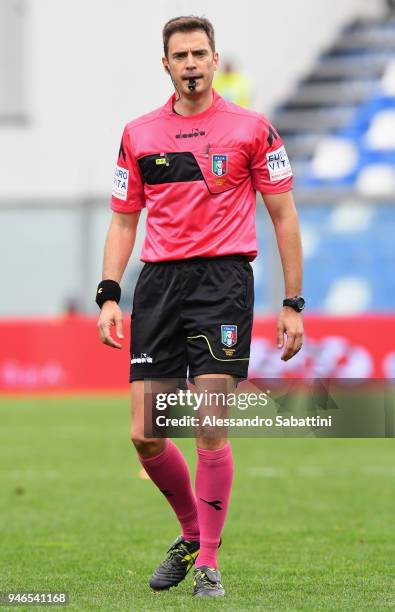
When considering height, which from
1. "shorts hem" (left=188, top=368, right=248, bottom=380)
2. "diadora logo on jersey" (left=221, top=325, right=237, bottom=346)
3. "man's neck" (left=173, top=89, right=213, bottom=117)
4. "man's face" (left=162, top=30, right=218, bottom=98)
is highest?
"man's face" (left=162, top=30, right=218, bottom=98)

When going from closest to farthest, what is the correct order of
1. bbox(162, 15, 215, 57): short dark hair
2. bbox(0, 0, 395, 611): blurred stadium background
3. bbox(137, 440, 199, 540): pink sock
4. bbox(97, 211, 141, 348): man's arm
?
bbox(162, 15, 215, 57): short dark hair < bbox(137, 440, 199, 540): pink sock < bbox(97, 211, 141, 348): man's arm < bbox(0, 0, 395, 611): blurred stadium background

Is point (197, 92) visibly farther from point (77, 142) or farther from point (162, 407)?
point (77, 142)

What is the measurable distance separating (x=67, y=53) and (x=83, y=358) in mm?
8335

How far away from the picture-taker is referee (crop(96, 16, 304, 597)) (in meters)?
6.13

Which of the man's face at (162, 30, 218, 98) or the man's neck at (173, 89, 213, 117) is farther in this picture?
the man's neck at (173, 89, 213, 117)

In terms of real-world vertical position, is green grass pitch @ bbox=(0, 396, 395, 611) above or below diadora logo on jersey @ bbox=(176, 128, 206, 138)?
below

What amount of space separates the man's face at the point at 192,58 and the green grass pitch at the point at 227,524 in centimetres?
197

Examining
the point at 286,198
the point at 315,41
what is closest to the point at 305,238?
the point at 315,41

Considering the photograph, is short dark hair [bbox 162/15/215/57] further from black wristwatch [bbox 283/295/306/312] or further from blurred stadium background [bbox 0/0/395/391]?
blurred stadium background [bbox 0/0/395/391]

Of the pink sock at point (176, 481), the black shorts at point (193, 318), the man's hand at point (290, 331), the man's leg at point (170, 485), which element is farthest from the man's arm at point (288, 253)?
the pink sock at point (176, 481)

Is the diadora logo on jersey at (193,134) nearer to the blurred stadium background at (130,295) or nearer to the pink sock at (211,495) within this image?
the pink sock at (211,495)

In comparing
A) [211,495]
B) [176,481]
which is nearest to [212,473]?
[211,495]

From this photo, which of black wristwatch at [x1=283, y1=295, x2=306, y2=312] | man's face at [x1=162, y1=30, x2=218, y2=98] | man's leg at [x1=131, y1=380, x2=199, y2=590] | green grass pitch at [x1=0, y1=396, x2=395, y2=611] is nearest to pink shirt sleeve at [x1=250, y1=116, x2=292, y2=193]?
man's face at [x1=162, y1=30, x2=218, y2=98]

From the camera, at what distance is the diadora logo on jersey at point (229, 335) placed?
611 centimetres
